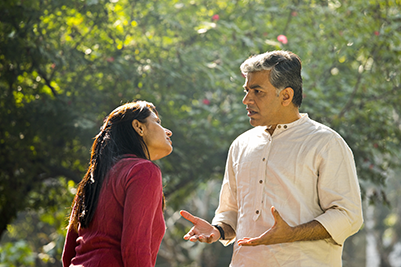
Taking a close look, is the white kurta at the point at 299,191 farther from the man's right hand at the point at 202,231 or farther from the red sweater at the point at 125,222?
the red sweater at the point at 125,222

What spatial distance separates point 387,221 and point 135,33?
41.9 feet

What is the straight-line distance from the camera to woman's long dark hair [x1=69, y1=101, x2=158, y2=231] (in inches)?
69.9

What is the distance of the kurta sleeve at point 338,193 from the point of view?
182 centimetres

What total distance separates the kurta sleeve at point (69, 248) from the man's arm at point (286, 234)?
77 centimetres

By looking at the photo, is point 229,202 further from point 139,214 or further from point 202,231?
point 139,214

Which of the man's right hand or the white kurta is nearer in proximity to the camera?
the white kurta

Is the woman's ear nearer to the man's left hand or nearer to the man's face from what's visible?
the man's face

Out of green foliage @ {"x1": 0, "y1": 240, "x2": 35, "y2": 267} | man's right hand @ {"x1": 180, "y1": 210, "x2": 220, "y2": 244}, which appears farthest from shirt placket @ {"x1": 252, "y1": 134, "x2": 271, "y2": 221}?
green foliage @ {"x1": 0, "y1": 240, "x2": 35, "y2": 267}

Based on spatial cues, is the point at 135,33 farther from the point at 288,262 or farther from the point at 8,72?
the point at 288,262

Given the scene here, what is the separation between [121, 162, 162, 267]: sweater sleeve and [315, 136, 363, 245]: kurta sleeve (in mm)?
760

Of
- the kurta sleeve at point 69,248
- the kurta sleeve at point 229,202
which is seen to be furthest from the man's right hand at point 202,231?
the kurta sleeve at point 69,248

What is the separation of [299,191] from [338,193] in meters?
0.18

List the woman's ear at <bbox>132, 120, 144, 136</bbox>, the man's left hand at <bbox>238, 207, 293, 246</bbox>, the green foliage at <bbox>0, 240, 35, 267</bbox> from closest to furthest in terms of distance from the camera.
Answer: the man's left hand at <bbox>238, 207, 293, 246</bbox> → the woman's ear at <bbox>132, 120, 144, 136</bbox> → the green foliage at <bbox>0, 240, 35, 267</bbox>

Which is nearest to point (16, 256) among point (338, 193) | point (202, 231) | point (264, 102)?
point (202, 231)
